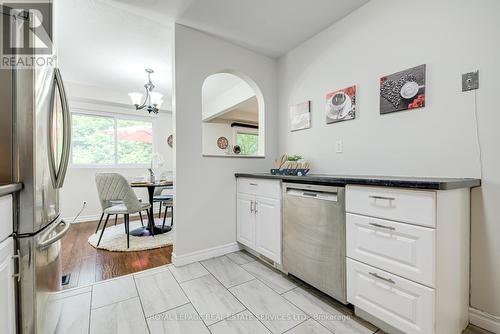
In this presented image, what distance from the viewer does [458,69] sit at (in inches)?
55.1

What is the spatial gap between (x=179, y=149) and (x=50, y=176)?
1.14m

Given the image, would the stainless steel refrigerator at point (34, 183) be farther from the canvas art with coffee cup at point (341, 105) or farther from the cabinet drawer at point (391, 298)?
the canvas art with coffee cup at point (341, 105)

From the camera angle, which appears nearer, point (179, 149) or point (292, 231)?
point (292, 231)

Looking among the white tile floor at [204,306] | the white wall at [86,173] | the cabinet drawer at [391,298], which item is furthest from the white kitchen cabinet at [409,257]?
the white wall at [86,173]

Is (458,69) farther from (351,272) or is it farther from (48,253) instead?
(48,253)

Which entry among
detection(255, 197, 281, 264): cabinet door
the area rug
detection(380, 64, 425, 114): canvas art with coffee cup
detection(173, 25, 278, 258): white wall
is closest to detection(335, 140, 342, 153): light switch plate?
detection(380, 64, 425, 114): canvas art with coffee cup

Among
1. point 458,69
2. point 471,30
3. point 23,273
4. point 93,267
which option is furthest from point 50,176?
point 471,30

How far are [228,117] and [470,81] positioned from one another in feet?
16.3

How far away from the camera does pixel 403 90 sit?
165 centimetres

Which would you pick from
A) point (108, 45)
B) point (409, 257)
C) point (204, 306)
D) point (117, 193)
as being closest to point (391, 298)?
point (409, 257)

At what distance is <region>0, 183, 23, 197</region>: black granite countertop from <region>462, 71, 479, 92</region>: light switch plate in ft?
7.88

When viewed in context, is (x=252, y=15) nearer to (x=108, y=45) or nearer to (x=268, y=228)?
(x=108, y=45)

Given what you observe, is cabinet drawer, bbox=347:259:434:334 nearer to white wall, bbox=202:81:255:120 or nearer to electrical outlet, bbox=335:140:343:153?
electrical outlet, bbox=335:140:343:153

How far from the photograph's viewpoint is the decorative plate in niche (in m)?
5.97
